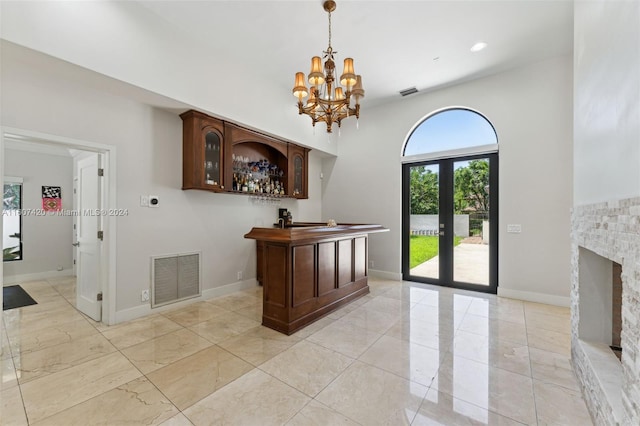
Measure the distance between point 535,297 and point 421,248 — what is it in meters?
1.80

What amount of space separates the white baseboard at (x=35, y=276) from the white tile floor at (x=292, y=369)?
2280 millimetres

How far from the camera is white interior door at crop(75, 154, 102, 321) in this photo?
3.15 metres

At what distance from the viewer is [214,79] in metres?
3.63

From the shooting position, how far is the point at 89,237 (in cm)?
331

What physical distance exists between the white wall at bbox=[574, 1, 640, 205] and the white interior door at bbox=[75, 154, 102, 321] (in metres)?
4.55

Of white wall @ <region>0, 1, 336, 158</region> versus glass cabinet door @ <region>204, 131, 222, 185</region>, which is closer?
white wall @ <region>0, 1, 336, 158</region>

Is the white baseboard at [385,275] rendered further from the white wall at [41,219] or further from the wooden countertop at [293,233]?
the white wall at [41,219]

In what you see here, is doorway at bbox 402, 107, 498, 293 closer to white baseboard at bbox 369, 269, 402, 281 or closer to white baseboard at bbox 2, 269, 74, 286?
white baseboard at bbox 369, 269, 402, 281

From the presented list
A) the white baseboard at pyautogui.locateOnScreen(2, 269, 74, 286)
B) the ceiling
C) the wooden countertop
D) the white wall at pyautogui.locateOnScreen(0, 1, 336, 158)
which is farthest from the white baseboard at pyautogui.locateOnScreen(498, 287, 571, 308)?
the white baseboard at pyautogui.locateOnScreen(2, 269, 74, 286)

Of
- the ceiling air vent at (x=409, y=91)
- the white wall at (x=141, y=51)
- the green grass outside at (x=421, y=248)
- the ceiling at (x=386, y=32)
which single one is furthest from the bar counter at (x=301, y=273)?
the ceiling air vent at (x=409, y=91)

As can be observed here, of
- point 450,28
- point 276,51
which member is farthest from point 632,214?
point 276,51

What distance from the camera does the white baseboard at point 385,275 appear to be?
5139mm

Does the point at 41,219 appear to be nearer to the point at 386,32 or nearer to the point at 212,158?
the point at 212,158

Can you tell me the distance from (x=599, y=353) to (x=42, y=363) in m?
4.43
